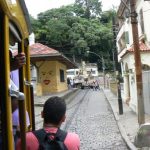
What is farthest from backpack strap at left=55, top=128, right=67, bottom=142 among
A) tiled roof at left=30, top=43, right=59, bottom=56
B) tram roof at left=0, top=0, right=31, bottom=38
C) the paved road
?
tiled roof at left=30, top=43, right=59, bottom=56

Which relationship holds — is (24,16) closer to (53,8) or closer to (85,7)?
(53,8)

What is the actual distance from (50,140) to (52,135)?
5 cm

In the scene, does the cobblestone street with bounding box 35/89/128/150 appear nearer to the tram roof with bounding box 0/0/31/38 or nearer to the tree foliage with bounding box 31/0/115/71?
the tram roof with bounding box 0/0/31/38

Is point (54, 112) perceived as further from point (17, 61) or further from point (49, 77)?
point (49, 77)

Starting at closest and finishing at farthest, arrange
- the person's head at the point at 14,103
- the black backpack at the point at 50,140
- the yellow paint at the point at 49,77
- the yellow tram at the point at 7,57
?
1. the yellow tram at the point at 7,57
2. the black backpack at the point at 50,140
3. the person's head at the point at 14,103
4. the yellow paint at the point at 49,77

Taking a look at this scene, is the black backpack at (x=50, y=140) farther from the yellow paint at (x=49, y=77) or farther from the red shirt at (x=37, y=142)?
the yellow paint at (x=49, y=77)

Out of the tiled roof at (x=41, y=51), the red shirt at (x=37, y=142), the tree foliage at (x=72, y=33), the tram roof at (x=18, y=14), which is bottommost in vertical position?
the red shirt at (x=37, y=142)

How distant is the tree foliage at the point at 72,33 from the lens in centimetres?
8581

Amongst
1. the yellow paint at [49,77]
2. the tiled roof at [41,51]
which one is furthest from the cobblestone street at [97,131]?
the yellow paint at [49,77]

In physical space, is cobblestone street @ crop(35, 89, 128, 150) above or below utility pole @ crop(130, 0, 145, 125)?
below

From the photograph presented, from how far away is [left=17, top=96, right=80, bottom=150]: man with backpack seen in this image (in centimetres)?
358

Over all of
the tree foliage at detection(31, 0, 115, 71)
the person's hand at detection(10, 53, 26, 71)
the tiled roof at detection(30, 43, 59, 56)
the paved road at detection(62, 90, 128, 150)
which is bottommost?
the paved road at detection(62, 90, 128, 150)

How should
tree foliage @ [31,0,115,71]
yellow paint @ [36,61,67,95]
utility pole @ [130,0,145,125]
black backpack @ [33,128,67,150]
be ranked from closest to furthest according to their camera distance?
black backpack @ [33,128,67,150], utility pole @ [130,0,145,125], yellow paint @ [36,61,67,95], tree foliage @ [31,0,115,71]

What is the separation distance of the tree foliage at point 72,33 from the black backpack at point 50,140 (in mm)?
80976
